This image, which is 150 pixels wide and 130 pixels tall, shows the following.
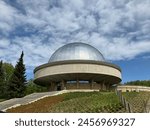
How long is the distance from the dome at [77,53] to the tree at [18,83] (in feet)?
16.9

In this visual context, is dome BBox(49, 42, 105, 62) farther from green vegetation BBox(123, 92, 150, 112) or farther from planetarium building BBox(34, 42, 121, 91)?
green vegetation BBox(123, 92, 150, 112)

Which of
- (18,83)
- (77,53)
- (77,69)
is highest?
(77,53)

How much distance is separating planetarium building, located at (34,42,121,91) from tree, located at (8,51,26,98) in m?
2.15

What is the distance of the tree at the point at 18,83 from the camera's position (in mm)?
42716

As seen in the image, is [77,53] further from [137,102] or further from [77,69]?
[137,102]

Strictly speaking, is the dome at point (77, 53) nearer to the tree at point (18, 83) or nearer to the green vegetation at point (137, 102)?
the tree at point (18, 83)

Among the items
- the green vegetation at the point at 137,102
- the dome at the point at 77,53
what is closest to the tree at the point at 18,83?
the dome at the point at 77,53

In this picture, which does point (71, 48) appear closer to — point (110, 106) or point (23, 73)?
point (23, 73)

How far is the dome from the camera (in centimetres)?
4219

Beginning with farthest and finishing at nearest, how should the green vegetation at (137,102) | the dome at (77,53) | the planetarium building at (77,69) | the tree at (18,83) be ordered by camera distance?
the tree at (18,83), the dome at (77,53), the planetarium building at (77,69), the green vegetation at (137,102)

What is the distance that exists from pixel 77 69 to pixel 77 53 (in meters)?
4.10

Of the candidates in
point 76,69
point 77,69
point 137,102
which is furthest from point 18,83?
point 137,102

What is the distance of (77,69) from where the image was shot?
129 feet

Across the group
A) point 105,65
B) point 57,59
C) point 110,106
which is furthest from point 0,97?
point 110,106
